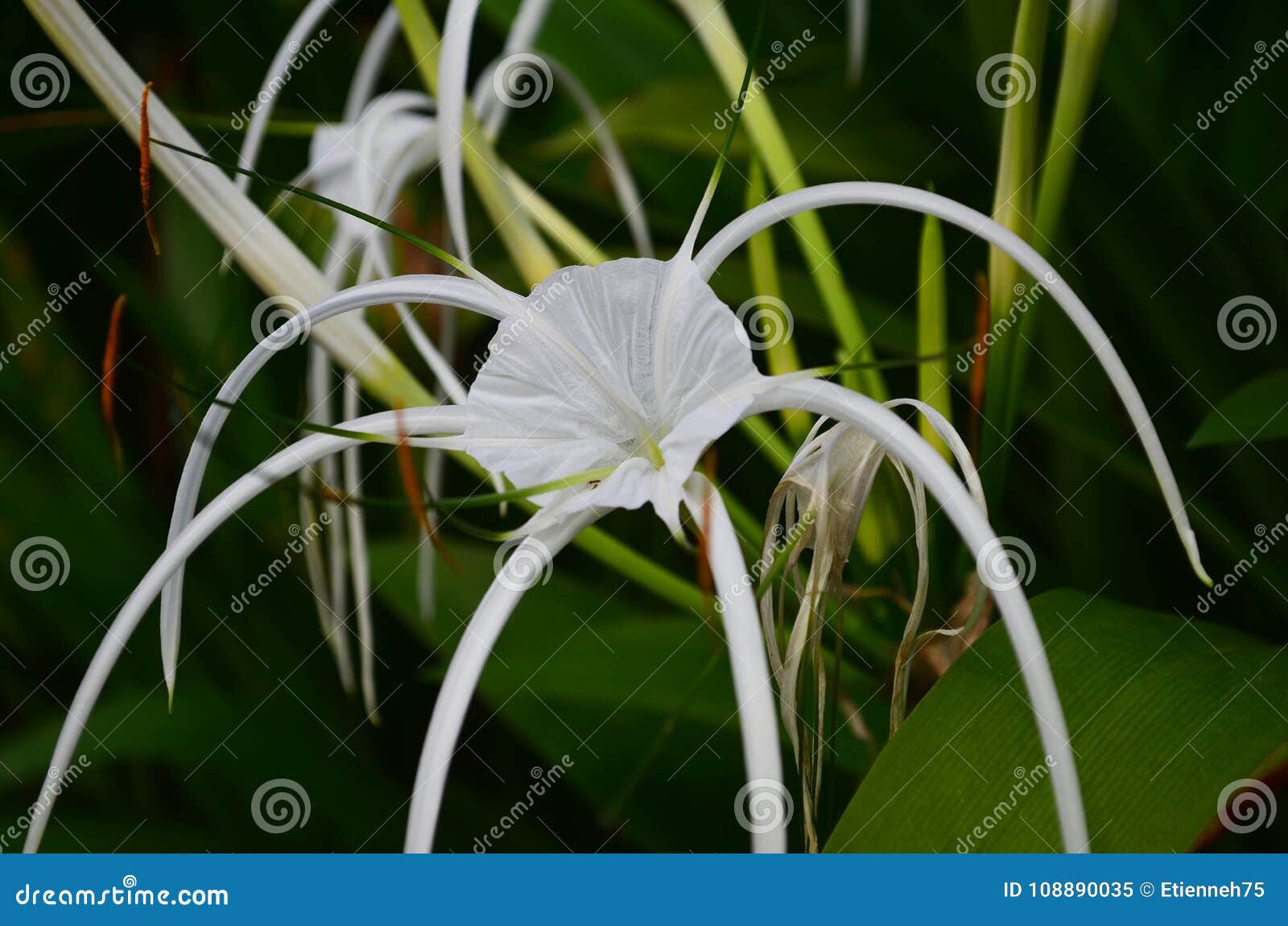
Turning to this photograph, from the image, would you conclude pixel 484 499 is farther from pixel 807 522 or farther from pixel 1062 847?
pixel 1062 847

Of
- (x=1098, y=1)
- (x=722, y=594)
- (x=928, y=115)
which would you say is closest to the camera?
(x=722, y=594)

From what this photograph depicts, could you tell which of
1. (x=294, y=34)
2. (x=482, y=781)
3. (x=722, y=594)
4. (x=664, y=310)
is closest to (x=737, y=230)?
(x=664, y=310)

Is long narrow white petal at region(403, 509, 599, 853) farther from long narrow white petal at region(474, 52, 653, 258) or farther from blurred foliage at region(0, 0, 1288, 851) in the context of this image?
long narrow white petal at region(474, 52, 653, 258)

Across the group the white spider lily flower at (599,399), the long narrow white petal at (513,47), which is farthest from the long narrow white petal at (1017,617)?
the long narrow white petal at (513,47)

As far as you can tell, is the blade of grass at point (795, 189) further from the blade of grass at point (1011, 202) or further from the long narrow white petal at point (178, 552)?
the long narrow white petal at point (178, 552)

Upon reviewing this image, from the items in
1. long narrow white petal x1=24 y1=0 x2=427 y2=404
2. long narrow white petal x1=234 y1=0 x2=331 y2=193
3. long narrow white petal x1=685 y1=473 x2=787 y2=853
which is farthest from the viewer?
long narrow white petal x1=234 y1=0 x2=331 y2=193

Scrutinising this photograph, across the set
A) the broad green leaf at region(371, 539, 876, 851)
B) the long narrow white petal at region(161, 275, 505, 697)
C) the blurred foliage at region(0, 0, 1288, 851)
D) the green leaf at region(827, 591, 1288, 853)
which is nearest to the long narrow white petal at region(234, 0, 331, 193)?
the blurred foliage at region(0, 0, 1288, 851)

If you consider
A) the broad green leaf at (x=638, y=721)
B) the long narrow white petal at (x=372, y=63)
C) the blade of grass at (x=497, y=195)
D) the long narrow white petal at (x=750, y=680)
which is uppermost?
the long narrow white petal at (x=372, y=63)
